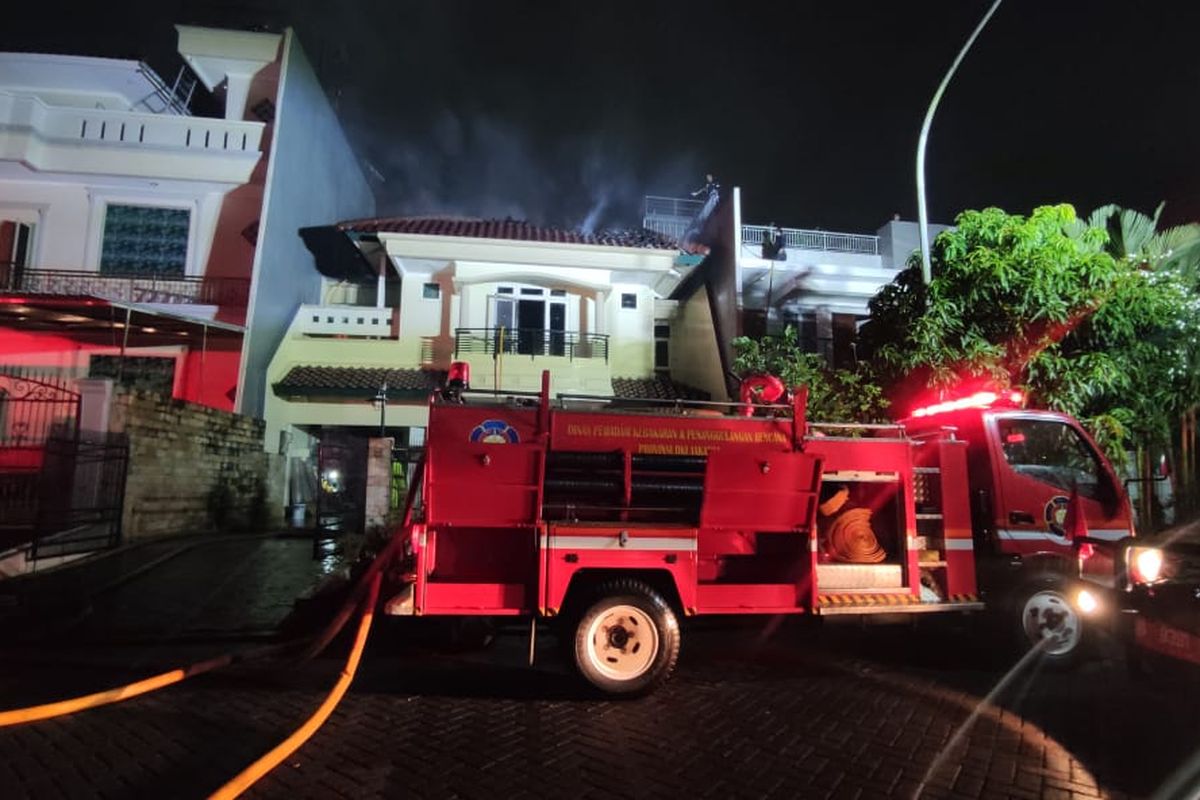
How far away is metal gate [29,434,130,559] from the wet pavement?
3.55 m

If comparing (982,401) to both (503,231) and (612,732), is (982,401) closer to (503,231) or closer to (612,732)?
(612,732)

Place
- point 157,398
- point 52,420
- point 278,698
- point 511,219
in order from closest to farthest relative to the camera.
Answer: point 278,698, point 52,420, point 157,398, point 511,219

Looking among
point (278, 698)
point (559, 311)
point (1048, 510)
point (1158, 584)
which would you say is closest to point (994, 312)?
point (1048, 510)

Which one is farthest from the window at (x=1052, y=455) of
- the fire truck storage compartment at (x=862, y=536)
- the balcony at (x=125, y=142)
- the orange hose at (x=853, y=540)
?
the balcony at (x=125, y=142)

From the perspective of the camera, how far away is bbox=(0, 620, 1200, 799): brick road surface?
3.82m

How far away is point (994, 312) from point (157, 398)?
12.6 metres

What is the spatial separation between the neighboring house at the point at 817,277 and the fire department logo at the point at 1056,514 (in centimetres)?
953

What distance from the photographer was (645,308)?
1769 cm

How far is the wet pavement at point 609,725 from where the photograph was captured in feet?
12.6

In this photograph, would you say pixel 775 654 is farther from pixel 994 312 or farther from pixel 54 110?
pixel 54 110

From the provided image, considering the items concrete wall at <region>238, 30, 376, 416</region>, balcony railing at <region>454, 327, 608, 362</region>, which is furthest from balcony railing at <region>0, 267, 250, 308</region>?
balcony railing at <region>454, 327, 608, 362</region>

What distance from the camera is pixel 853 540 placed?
608cm

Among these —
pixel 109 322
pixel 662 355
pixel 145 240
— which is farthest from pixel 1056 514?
pixel 145 240

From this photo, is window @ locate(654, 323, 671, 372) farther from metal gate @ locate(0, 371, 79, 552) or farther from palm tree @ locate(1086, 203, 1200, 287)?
metal gate @ locate(0, 371, 79, 552)
